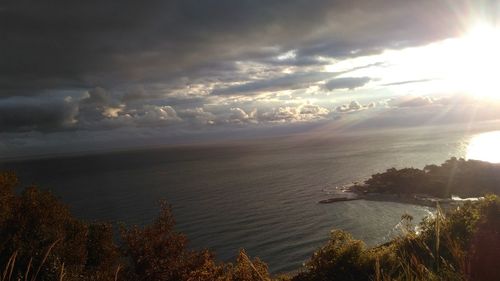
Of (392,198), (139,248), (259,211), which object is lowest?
(392,198)

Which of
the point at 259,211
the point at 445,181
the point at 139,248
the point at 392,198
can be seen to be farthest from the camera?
the point at 445,181

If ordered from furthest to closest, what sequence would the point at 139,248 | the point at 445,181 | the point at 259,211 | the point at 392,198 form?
the point at 445,181
the point at 392,198
the point at 259,211
the point at 139,248

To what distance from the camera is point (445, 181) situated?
9962 cm

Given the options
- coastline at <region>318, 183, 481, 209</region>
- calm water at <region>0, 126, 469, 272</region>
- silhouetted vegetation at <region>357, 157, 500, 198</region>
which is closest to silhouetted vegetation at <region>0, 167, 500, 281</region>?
calm water at <region>0, 126, 469, 272</region>

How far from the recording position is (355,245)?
3142cm

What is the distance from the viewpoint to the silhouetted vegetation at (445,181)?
309ft

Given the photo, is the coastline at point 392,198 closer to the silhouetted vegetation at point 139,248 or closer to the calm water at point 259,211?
the calm water at point 259,211

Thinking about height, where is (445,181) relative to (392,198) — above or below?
above

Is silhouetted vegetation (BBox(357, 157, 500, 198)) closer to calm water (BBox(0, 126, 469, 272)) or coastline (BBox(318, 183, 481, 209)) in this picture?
coastline (BBox(318, 183, 481, 209))

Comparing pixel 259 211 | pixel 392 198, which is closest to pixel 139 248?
pixel 259 211

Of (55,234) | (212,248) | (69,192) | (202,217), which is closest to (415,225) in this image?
(212,248)

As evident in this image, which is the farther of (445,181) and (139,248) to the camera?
(445,181)

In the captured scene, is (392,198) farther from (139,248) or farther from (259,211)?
(139,248)

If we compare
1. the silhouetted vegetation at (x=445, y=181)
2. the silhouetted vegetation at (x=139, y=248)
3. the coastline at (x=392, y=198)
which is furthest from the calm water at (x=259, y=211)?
the silhouetted vegetation at (x=139, y=248)
